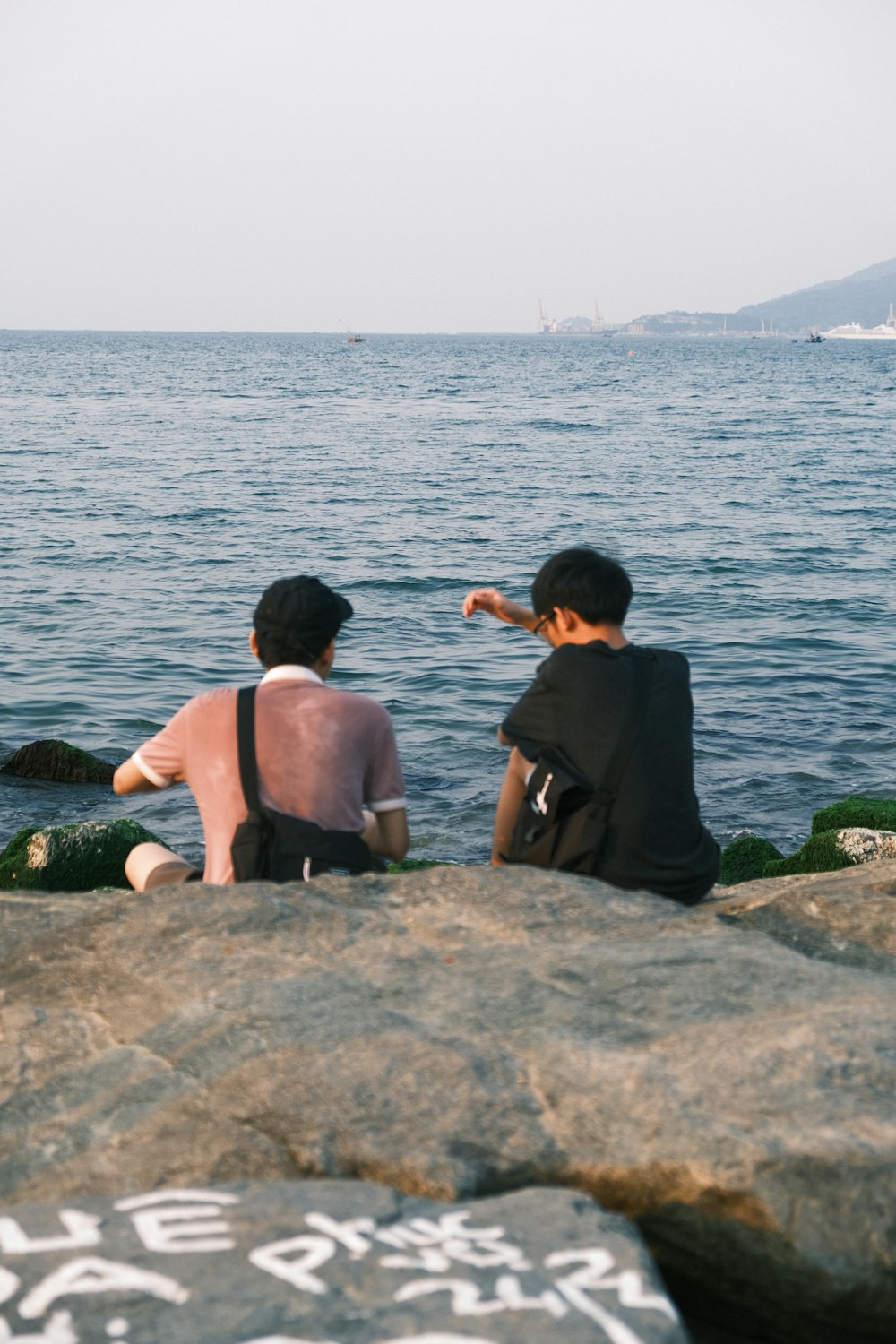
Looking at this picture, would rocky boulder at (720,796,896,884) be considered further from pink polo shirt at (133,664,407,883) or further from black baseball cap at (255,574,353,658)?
black baseball cap at (255,574,353,658)

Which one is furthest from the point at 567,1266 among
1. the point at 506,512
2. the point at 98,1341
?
the point at 506,512

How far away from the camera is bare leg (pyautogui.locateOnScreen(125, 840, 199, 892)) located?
4.66 meters

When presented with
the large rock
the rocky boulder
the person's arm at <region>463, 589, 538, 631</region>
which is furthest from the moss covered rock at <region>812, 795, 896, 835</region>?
the large rock

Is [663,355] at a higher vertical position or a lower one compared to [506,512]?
higher

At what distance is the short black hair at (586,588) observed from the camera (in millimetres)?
4625

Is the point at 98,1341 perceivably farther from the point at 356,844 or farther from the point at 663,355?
the point at 663,355

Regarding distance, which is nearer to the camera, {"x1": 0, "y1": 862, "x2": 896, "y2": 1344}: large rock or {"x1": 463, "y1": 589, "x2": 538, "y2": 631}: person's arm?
{"x1": 0, "y1": 862, "x2": 896, "y2": 1344}: large rock

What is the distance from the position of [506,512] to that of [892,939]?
2408cm

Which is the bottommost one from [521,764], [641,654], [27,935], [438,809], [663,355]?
[438,809]

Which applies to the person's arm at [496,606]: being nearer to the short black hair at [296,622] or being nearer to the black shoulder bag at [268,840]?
the short black hair at [296,622]

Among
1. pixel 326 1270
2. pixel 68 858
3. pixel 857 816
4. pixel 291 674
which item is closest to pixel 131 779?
pixel 291 674

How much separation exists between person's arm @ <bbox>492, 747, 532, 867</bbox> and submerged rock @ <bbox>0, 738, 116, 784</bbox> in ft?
23.9

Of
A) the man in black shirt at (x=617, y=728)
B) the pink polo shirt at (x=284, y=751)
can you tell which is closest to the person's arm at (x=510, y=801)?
the man in black shirt at (x=617, y=728)

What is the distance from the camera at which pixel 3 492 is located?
29.7 m
